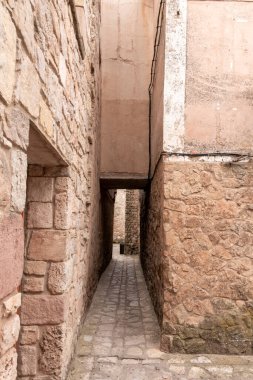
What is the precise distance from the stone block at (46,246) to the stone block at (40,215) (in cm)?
5

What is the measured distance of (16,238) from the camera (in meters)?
1.44

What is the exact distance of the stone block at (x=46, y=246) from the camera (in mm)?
2641

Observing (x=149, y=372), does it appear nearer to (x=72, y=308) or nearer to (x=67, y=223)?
(x=72, y=308)

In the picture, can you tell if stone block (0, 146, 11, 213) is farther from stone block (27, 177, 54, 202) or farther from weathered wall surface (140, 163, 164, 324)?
weathered wall surface (140, 163, 164, 324)

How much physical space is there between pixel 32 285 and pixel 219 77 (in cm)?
289

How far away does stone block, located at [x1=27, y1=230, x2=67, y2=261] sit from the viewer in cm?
264

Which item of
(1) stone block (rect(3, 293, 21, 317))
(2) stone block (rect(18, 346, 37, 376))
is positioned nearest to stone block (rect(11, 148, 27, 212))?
(1) stone block (rect(3, 293, 21, 317))

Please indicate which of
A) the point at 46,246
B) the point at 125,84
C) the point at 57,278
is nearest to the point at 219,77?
the point at 46,246

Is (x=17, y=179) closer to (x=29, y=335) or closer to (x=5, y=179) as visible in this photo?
(x=5, y=179)

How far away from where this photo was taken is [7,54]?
1261 millimetres

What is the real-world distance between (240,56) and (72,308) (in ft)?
10.5

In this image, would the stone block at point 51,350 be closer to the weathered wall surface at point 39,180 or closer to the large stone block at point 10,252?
the weathered wall surface at point 39,180

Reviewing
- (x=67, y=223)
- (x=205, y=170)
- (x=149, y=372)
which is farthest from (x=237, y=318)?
(x=67, y=223)

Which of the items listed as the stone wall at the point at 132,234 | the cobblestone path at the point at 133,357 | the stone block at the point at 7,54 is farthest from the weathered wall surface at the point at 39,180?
the stone wall at the point at 132,234
